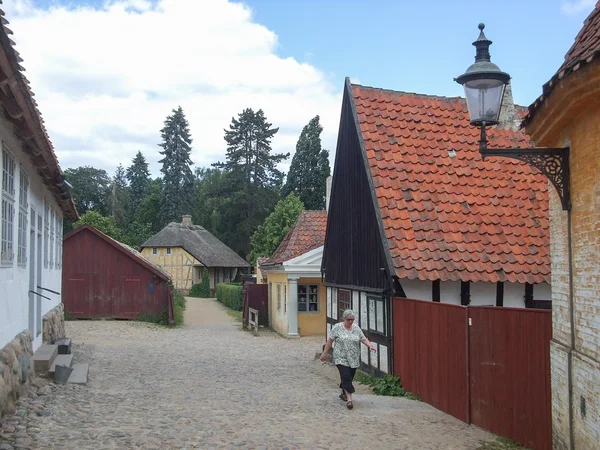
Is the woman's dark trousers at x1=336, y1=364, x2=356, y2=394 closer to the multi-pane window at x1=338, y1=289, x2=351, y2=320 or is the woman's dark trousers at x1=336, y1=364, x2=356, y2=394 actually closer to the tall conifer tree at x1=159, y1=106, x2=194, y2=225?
the multi-pane window at x1=338, y1=289, x2=351, y2=320

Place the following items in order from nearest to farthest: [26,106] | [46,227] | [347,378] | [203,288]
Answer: [26,106] → [347,378] → [46,227] → [203,288]

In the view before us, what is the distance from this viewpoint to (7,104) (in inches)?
265

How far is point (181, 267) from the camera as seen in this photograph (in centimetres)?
5728

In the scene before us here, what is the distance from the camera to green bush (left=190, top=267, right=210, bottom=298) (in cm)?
5506

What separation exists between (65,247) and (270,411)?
21714mm

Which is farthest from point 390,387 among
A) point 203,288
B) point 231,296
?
point 203,288

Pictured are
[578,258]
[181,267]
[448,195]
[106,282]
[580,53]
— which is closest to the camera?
[580,53]

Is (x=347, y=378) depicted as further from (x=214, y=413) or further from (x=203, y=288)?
(x=203, y=288)

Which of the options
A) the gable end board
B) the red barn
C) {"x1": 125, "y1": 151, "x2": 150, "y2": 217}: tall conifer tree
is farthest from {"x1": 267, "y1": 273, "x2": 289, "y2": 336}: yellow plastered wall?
{"x1": 125, "y1": 151, "x2": 150, "y2": 217}: tall conifer tree

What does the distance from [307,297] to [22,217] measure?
14179mm

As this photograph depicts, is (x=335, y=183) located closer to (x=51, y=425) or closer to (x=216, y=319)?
(x=51, y=425)

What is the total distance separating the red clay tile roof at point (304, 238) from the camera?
80.2 ft

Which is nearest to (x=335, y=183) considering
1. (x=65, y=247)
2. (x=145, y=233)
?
(x=65, y=247)

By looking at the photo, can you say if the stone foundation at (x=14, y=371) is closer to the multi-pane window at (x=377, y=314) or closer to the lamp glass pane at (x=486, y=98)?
the lamp glass pane at (x=486, y=98)
